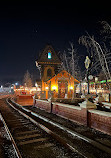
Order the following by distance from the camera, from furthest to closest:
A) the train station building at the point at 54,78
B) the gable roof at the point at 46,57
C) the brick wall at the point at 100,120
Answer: the gable roof at the point at 46,57 < the train station building at the point at 54,78 < the brick wall at the point at 100,120

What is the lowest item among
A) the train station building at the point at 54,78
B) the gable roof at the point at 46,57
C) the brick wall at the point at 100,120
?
the brick wall at the point at 100,120

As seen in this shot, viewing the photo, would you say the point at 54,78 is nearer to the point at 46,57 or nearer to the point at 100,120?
the point at 46,57

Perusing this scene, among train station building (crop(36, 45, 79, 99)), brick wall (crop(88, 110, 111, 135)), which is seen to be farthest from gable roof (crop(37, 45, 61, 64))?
brick wall (crop(88, 110, 111, 135))

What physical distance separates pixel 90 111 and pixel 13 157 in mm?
5078

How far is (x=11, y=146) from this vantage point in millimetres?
5359

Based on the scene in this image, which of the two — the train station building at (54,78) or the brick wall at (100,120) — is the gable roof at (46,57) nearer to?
the train station building at (54,78)

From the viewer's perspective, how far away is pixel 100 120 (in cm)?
717

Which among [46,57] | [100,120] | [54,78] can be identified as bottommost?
[100,120]

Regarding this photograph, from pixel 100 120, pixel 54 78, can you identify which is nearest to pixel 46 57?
pixel 54 78

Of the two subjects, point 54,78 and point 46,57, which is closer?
point 54,78

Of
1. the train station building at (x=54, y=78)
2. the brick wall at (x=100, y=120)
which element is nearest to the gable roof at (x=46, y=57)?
the train station building at (x=54, y=78)

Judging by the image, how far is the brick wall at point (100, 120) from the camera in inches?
261

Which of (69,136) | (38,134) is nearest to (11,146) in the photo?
(38,134)

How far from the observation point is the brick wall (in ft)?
21.8
